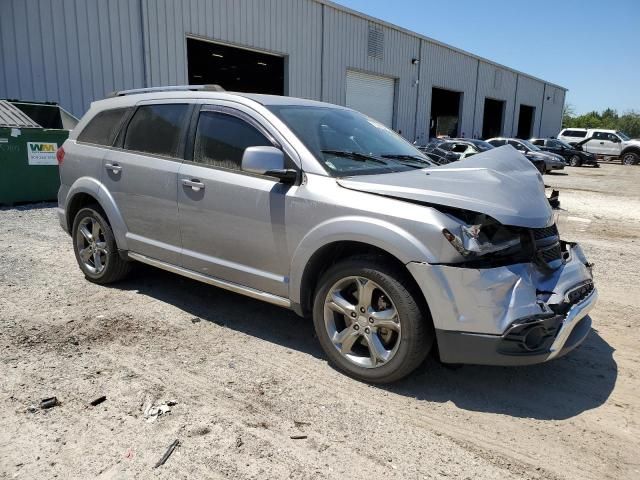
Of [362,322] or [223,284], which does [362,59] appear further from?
[362,322]

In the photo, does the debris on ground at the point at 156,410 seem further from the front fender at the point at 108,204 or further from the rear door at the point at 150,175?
the front fender at the point at 108,204

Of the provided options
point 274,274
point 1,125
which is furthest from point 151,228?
point 1,125

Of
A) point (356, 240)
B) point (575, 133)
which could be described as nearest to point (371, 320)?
point (356, 240)

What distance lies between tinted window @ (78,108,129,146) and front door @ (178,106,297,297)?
3.94 ft

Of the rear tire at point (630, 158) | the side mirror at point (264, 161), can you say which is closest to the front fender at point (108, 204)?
the side mirror at point (264, 161)

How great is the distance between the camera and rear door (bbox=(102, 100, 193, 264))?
4223mm

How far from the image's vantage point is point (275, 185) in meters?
3.56

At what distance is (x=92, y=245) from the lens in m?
5.07

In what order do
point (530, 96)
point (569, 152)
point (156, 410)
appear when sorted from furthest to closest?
point (530, 96)
point (569, 152)
point (156, 410)

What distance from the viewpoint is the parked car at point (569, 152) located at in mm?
27516

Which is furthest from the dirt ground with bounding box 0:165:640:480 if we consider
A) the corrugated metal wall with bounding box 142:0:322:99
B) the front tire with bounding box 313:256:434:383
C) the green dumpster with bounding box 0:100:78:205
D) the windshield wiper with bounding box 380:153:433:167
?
the corrugated metal wall with bounding box 142:0:322:99

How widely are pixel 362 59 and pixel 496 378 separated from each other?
804 inches

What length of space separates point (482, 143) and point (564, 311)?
17.3 meters

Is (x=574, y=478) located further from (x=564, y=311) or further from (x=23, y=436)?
(x=23, y=436)
